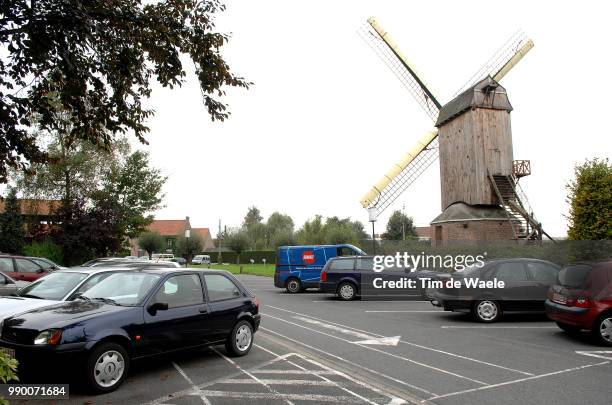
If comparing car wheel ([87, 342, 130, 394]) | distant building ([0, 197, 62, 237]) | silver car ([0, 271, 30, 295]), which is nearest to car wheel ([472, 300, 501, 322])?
car wheel ([87, 342, 130, 394])

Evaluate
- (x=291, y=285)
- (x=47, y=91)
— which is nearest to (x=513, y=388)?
(x=47, y=91)

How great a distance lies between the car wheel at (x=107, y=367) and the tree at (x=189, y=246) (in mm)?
68078

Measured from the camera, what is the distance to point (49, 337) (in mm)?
5770

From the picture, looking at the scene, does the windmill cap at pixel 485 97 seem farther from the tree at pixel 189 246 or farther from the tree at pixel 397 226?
the tree at pixel 189 246

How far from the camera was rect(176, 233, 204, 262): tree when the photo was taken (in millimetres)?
73250

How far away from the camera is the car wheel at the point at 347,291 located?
18.3m

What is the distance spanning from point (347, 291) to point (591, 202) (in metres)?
9.14

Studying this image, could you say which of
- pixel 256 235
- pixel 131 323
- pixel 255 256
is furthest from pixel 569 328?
pixel 256 235

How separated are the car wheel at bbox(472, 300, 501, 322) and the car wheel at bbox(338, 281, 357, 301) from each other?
21.4 ft

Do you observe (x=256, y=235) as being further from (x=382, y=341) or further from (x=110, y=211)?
(x=382, y=341)

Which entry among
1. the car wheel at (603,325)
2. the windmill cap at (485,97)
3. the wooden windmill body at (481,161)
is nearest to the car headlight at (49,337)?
the car wheel at (603,325)

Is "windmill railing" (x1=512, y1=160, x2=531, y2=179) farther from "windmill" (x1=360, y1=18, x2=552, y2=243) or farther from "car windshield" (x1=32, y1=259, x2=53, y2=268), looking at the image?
"car windshield" (x1=32, y1=259, x2=53, y2=268)

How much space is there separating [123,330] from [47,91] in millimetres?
4923

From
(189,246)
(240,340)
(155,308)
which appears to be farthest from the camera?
(189,246)
